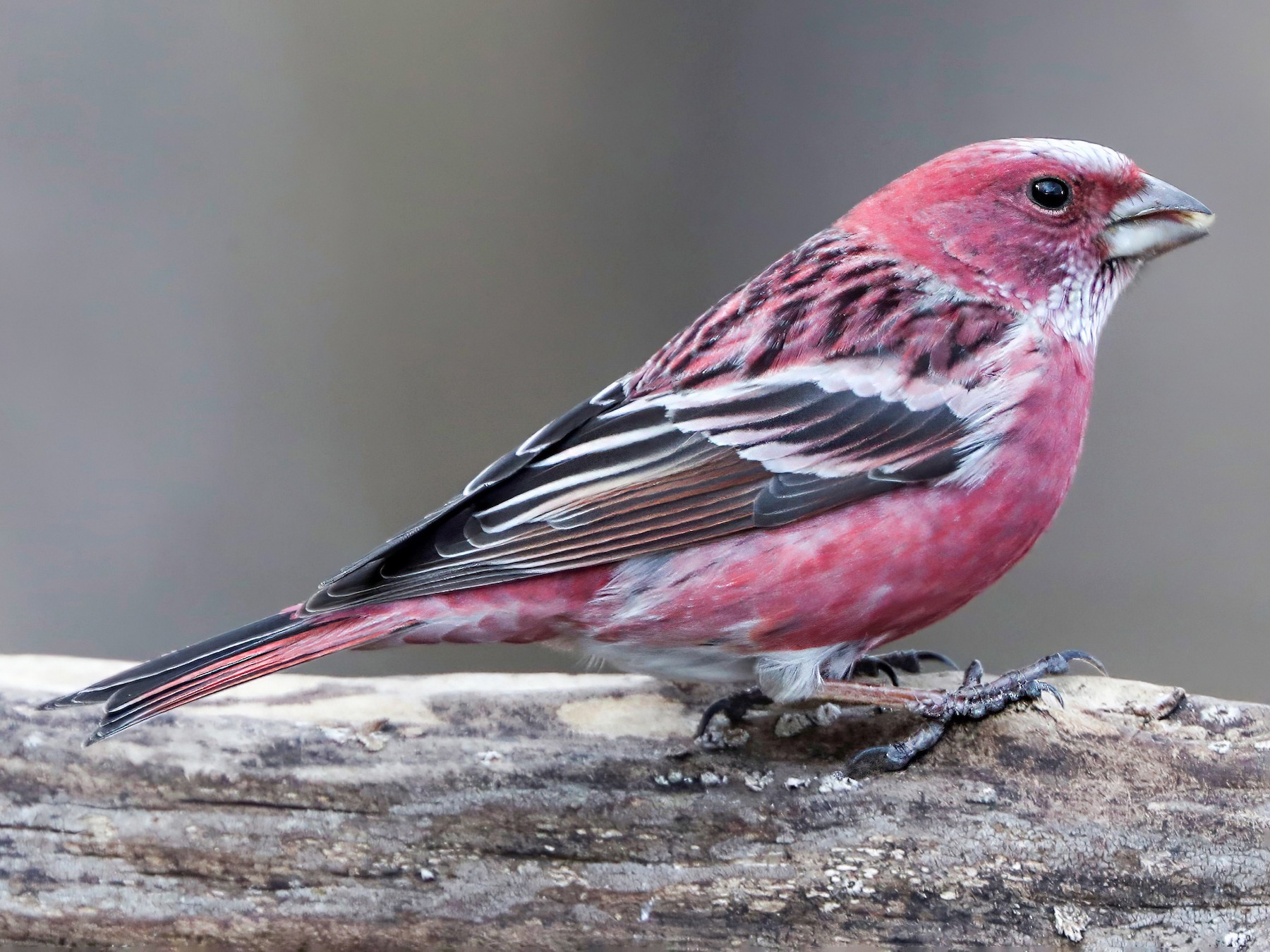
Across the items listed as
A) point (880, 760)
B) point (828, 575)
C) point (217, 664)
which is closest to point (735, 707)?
point (880, 760)

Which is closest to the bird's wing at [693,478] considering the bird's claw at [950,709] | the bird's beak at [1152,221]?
the bird's claw at [950,709]

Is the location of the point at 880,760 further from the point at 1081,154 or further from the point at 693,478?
the point at 1081,154

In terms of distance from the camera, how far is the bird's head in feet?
10.8

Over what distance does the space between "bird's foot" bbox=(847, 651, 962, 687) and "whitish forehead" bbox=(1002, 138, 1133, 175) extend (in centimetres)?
157

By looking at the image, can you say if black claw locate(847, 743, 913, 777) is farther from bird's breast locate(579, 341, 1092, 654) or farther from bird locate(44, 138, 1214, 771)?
bird's breast locate(579, 341, 1092, 654)

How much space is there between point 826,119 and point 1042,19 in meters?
1.00

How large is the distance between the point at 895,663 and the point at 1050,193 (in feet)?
5.08

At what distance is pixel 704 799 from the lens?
3.03 metres

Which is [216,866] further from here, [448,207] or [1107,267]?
[448,207]

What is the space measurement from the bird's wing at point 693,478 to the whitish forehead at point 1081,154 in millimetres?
788

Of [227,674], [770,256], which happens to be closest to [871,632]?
[227,674]

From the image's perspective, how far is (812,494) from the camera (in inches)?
117

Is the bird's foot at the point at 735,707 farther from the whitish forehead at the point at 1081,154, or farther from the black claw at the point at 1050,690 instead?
the whitish forehead at the point at 1081,154

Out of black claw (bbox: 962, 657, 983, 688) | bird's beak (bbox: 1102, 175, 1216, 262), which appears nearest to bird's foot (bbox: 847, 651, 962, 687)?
black claw (bbox: 962, 657, 983, 688)
